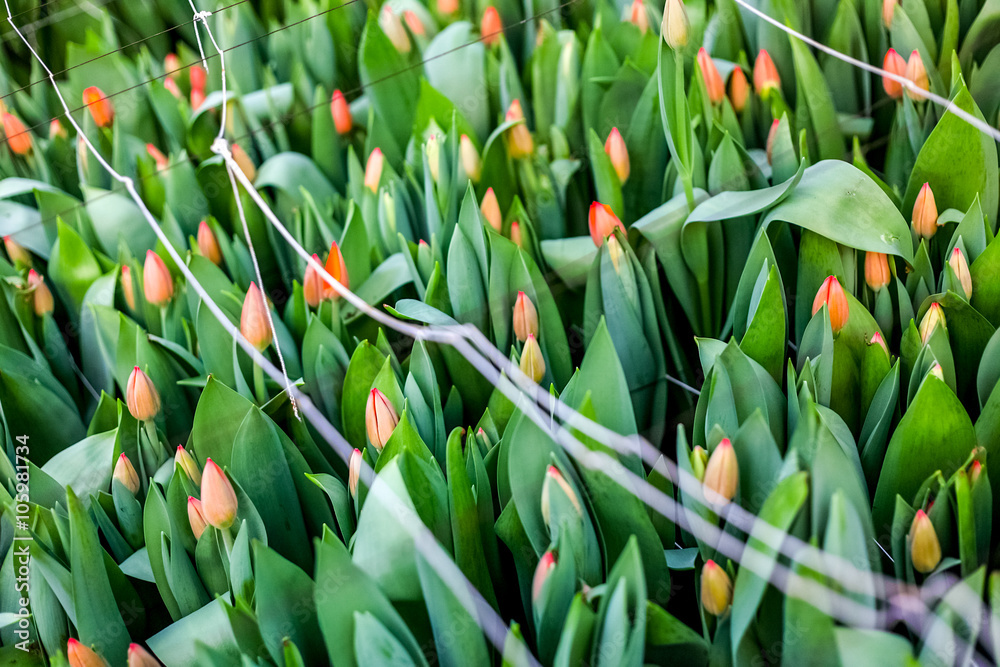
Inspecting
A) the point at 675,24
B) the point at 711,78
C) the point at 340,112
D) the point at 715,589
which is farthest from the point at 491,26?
the point at 715,589

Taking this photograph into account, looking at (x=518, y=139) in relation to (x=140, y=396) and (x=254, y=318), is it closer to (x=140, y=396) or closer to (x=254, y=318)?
(x=254, y=318)

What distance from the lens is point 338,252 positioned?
85 cm

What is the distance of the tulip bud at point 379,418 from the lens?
684mm

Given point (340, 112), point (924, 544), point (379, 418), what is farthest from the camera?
point (340, 112)

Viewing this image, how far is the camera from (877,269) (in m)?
0.78

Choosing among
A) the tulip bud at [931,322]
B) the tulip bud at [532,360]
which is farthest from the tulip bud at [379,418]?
the tulip bud at [931,322]

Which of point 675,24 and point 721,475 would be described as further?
point 675,24

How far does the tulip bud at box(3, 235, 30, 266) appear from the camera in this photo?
102 cm

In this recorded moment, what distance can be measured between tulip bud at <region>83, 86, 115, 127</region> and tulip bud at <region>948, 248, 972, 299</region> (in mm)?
1137

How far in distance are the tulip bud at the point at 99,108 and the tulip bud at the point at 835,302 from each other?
3.41 feet

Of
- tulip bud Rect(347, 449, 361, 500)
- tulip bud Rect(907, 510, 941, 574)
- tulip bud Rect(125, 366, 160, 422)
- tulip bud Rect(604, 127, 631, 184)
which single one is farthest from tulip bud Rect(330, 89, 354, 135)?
tulip bud Rect(907, 510, 941, 574)

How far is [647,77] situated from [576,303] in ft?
1.11

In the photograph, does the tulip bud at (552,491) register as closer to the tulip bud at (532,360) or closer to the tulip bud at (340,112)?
the tulip bud at (532,360)

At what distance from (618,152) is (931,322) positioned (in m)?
0.40
